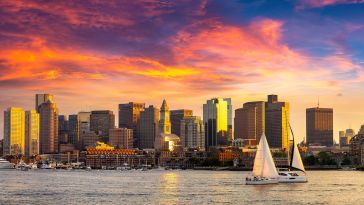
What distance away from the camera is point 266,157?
127 meters

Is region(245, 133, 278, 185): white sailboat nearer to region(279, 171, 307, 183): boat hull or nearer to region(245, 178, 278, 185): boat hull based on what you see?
region(245, 178, 278, 185): boat hull

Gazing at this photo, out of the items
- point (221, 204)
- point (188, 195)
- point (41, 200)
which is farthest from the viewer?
point (188, 195)

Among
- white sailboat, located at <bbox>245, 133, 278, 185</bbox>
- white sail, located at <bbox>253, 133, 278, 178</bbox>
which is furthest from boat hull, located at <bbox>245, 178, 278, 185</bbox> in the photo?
white sail, located at <bbox>253, 133, 278, 178</bbox>

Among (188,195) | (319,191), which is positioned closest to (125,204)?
(188,195)

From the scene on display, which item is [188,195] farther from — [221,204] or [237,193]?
[221,204]

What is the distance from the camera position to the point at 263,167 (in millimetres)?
128625

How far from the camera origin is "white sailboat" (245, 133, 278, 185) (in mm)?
127262

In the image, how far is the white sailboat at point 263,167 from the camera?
418 feet

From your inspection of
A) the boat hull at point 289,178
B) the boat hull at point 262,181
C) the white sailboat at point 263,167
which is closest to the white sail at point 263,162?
the white sailboat at point 263,167

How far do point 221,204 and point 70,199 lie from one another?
21.1 metres

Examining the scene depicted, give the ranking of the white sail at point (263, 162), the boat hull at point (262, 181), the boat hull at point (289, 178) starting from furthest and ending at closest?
the boat hull at point (289, 178) → the boat hull at point (262, 181) → the white sail at point (263, 162)

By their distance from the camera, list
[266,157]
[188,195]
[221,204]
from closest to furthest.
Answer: [221,204] < [188,195] < [266,157]

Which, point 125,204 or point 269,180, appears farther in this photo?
point 269,180

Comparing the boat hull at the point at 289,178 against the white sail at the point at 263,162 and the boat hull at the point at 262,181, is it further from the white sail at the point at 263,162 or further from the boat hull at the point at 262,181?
the white sail at the point at 263,162
